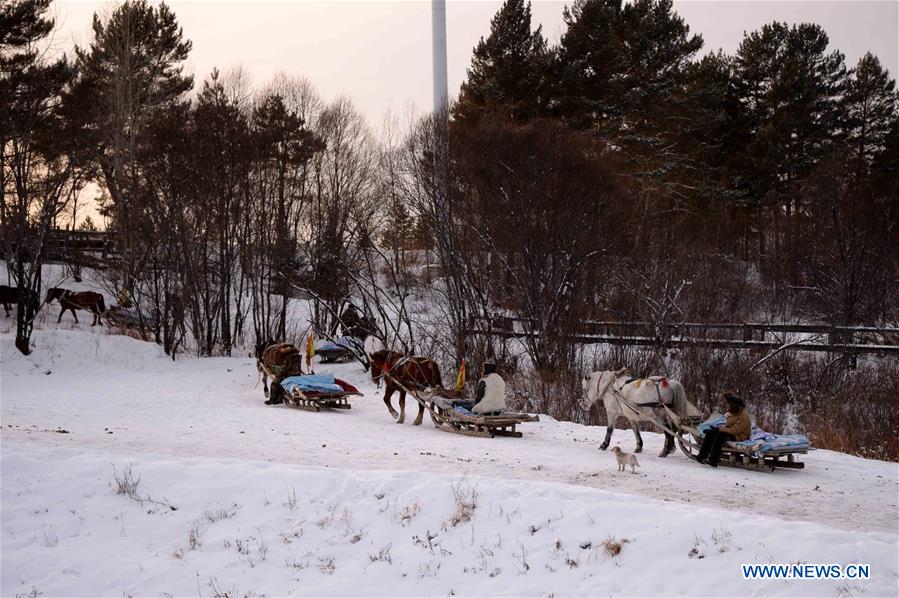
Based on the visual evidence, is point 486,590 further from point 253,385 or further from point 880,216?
point 880,216

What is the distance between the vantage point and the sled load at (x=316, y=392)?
1777cm

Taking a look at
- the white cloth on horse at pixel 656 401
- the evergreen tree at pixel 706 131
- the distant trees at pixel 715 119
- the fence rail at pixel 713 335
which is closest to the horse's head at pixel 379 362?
the white cloth on horse at pixel 656 401

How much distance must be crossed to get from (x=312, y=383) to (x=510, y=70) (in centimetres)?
2302

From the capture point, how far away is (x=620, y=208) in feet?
94.2

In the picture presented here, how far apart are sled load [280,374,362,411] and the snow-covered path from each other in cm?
33

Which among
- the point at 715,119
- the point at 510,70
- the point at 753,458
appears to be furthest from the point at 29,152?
the point at 715,119

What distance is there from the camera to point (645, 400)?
39.3ft

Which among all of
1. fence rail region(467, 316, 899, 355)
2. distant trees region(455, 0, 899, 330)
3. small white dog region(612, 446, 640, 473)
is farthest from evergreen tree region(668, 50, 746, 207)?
small white dog region(612, 446, 640, 473)

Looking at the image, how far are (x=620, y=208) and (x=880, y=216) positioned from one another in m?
12.8

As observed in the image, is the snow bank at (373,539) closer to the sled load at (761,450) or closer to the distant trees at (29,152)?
the sled load at (761,450)

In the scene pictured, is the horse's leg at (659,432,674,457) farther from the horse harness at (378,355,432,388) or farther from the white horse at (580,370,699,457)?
the horse harness at (378,355,432,388)

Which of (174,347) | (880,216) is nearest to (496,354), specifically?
(174,347)

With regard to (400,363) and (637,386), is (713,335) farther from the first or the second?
Result: (637,386)

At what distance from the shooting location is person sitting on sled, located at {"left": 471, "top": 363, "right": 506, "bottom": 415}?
14.3 m
